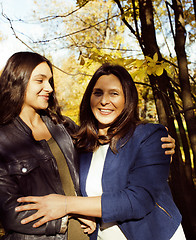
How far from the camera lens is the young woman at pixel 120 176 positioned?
1.40 m

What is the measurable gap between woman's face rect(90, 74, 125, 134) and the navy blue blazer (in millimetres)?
233

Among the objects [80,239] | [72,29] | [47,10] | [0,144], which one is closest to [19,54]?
[0,144]

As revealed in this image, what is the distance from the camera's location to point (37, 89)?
1.86 meters

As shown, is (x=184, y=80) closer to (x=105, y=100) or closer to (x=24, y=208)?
(x=105, y=100)

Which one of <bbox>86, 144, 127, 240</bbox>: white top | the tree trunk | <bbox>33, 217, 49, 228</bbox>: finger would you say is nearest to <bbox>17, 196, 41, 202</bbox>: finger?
<bbox>33, 217, 49, 228</bbox>: finger

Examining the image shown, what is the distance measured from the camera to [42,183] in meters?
A: 1.63

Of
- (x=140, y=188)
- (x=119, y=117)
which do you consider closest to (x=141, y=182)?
(x=140, y=188)

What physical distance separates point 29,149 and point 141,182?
2.84 feet

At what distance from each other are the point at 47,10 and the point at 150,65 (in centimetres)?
1765

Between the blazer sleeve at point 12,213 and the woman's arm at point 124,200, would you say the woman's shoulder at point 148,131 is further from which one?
the blazer sleeve at point 12,213

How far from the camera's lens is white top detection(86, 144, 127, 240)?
5.13ft

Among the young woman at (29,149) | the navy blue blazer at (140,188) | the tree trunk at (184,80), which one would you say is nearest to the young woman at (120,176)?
the navy blue blazer at (140,188)

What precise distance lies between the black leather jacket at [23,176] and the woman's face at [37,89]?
193mm

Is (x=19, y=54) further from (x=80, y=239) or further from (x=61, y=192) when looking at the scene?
(x=80, y=239)
